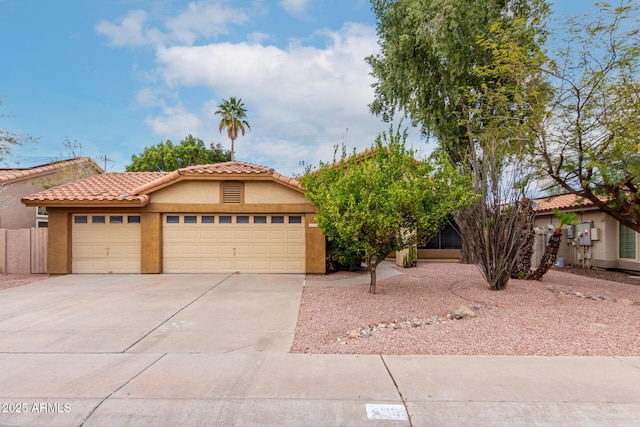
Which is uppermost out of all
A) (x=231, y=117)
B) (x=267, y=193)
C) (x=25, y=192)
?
(x=231, y=117)

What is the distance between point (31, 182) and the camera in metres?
17.1

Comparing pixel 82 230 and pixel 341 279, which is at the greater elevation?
pixel 82 230

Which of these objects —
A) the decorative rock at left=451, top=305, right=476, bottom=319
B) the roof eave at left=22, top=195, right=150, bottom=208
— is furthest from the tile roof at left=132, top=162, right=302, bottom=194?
the decorative rock at left=451, top=305, right=476, bottom=319

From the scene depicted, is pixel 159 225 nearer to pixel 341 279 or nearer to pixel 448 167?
pixel 341 279

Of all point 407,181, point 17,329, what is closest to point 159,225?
point 17,329

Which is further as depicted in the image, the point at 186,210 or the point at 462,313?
the point at 186,210

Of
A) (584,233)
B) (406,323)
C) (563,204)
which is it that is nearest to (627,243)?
(584,233)

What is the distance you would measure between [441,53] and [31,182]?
19.4 m

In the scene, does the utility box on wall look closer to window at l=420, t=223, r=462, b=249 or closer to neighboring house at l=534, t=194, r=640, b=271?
neighboring house at l=534, t=194, r=640, b=271

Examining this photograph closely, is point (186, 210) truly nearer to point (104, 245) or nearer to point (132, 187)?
point (132, 187)

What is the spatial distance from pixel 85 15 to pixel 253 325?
12.1 m

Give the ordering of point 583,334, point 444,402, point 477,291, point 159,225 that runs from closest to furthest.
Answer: point 444,402 → point 583,334 → point 477,291 → point 159,225

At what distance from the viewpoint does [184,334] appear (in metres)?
5.88

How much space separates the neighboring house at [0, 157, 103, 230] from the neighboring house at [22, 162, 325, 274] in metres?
4.96
